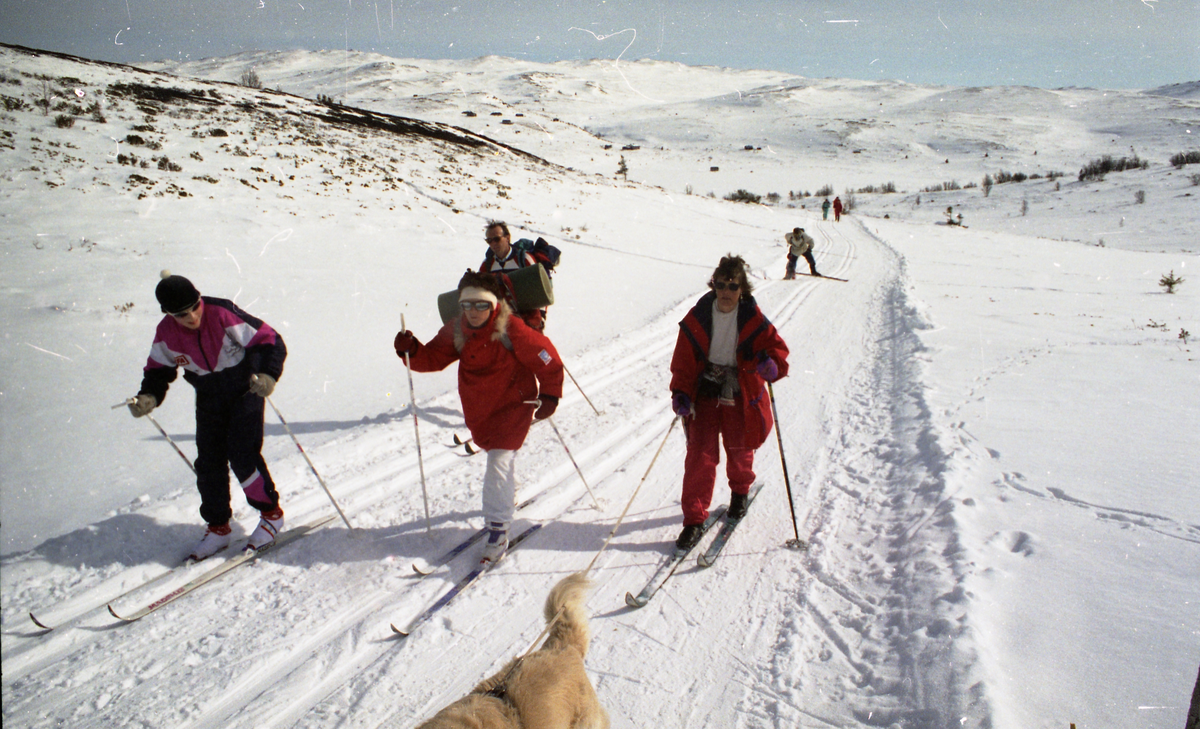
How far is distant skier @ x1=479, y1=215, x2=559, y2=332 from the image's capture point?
222 inches

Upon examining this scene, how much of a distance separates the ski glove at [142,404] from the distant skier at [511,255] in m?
2.81

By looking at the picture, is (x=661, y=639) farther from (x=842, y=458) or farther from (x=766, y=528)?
(x=842, y=458)

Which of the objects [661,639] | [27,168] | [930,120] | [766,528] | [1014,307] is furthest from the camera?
[930,120]

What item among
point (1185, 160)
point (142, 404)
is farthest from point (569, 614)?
point (1185, 160)

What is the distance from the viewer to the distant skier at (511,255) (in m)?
5.63

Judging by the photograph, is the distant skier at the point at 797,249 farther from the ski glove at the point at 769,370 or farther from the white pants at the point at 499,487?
the white pants at the point at 499,487

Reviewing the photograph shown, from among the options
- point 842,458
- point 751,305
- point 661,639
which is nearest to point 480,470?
point 661,639

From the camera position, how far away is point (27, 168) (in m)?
11.2

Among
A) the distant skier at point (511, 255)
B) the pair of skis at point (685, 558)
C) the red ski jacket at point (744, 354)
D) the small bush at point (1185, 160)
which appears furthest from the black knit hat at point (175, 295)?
the small bush at point (1185, 160)

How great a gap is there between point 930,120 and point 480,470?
87.2 meters

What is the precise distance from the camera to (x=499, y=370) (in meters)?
3.71

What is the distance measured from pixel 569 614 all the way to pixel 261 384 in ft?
8.33

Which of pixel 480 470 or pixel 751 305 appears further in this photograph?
pixel 480 470

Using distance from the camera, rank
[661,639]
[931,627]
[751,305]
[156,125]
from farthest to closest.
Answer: [156,125]
[751,305]
[661,639]
[931,627]
